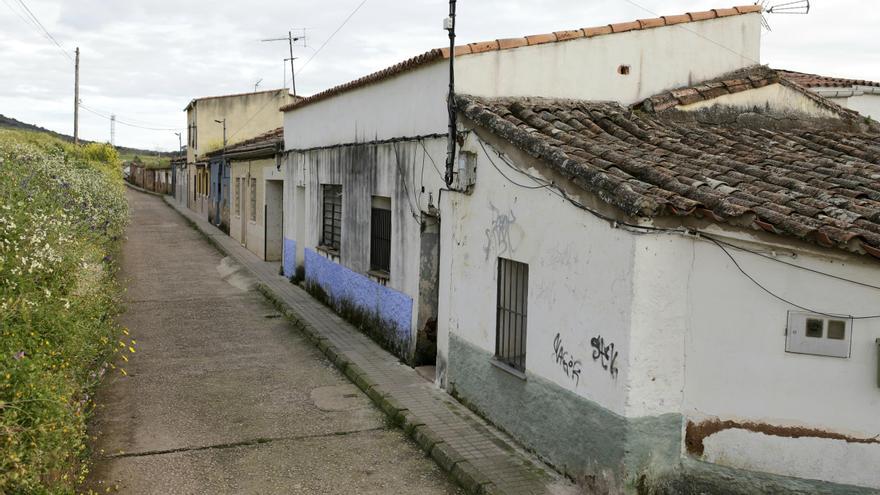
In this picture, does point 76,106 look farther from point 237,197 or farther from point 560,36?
point 560,36

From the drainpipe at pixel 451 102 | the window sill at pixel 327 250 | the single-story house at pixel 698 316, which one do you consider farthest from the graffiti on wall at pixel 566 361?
the window sill at pixel 327 250

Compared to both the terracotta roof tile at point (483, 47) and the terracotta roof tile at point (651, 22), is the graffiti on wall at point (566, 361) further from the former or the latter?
the terracotta roof tile at point (651, 22)

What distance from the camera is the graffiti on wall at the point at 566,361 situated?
20.4ft

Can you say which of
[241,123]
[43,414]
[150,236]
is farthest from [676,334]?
[241,123]

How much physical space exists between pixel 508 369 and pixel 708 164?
2.70 meters

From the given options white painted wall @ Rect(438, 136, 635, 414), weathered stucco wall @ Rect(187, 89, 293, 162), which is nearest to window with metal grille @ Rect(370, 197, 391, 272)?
white painted wall @ Rect(438, 136, 635, 414)

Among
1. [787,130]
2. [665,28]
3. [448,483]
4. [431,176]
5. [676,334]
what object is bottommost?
[448,483]

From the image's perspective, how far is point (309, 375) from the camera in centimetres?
991

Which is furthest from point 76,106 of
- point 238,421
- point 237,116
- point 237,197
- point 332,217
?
point 238,421

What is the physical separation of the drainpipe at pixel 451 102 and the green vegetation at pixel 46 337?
4087 millimetres

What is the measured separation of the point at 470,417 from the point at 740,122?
4.89 m

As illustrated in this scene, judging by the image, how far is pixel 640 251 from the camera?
17.9 feet

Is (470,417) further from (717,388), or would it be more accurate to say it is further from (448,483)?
(717,388)

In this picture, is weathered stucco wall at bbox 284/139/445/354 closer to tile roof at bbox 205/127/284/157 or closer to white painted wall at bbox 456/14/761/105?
white painted wall at bbox 456/14/761/105
